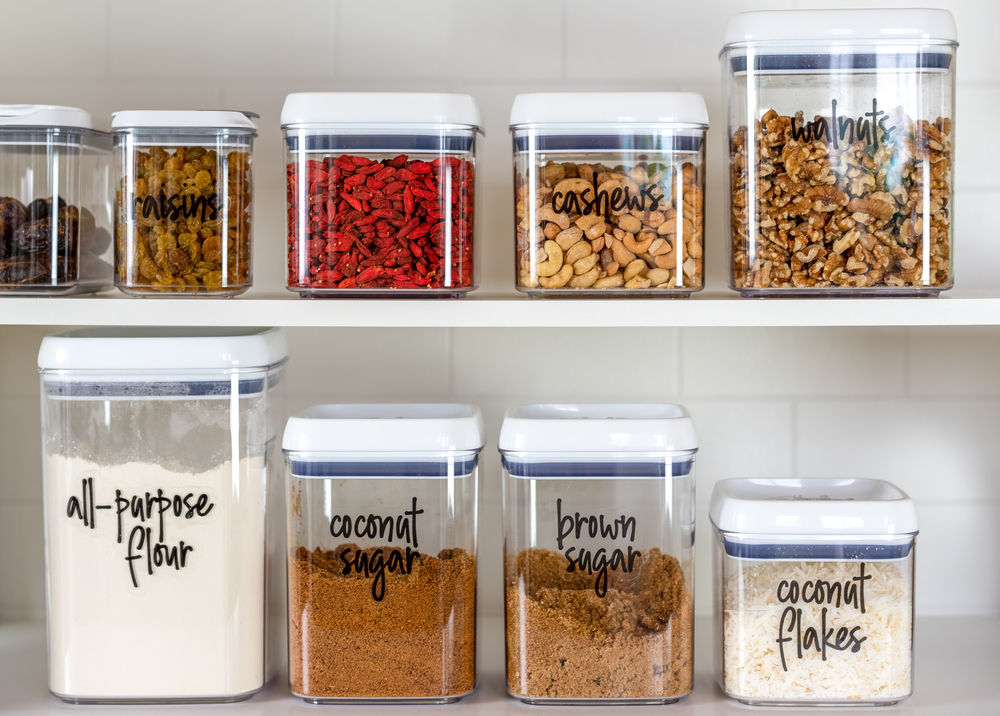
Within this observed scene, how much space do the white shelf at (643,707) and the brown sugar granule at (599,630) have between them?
3cm

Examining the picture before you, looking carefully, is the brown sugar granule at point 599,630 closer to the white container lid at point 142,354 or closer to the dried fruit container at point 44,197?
the white container lid at point 142,354

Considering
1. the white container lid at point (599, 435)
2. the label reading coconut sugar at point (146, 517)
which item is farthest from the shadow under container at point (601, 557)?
the label reading coconut sugar at point (146, 517)

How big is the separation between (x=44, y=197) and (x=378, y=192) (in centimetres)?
34

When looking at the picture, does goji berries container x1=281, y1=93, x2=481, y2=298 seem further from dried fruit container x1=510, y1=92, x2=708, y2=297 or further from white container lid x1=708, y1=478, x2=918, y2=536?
white container lid x1=708, y1=478, x2=918, y2=536

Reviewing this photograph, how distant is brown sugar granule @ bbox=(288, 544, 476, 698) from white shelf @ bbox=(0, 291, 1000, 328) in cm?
22

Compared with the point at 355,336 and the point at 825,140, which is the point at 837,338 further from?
the point at 355,336

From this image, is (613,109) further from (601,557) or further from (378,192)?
(601,557)

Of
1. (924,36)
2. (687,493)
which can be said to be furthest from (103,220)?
(924,36)

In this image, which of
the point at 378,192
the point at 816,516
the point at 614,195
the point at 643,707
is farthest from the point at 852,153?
the point at 643,707

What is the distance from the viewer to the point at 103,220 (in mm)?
967

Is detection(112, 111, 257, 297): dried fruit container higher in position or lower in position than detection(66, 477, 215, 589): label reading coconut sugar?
higher

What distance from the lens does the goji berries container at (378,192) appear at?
0.85 metres

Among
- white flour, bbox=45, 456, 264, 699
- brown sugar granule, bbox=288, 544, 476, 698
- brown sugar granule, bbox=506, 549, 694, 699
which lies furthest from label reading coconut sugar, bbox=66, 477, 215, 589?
brown sugar granule, bbox=506, 549, 694, 699

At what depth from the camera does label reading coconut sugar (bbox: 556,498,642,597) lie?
0.86 meters
